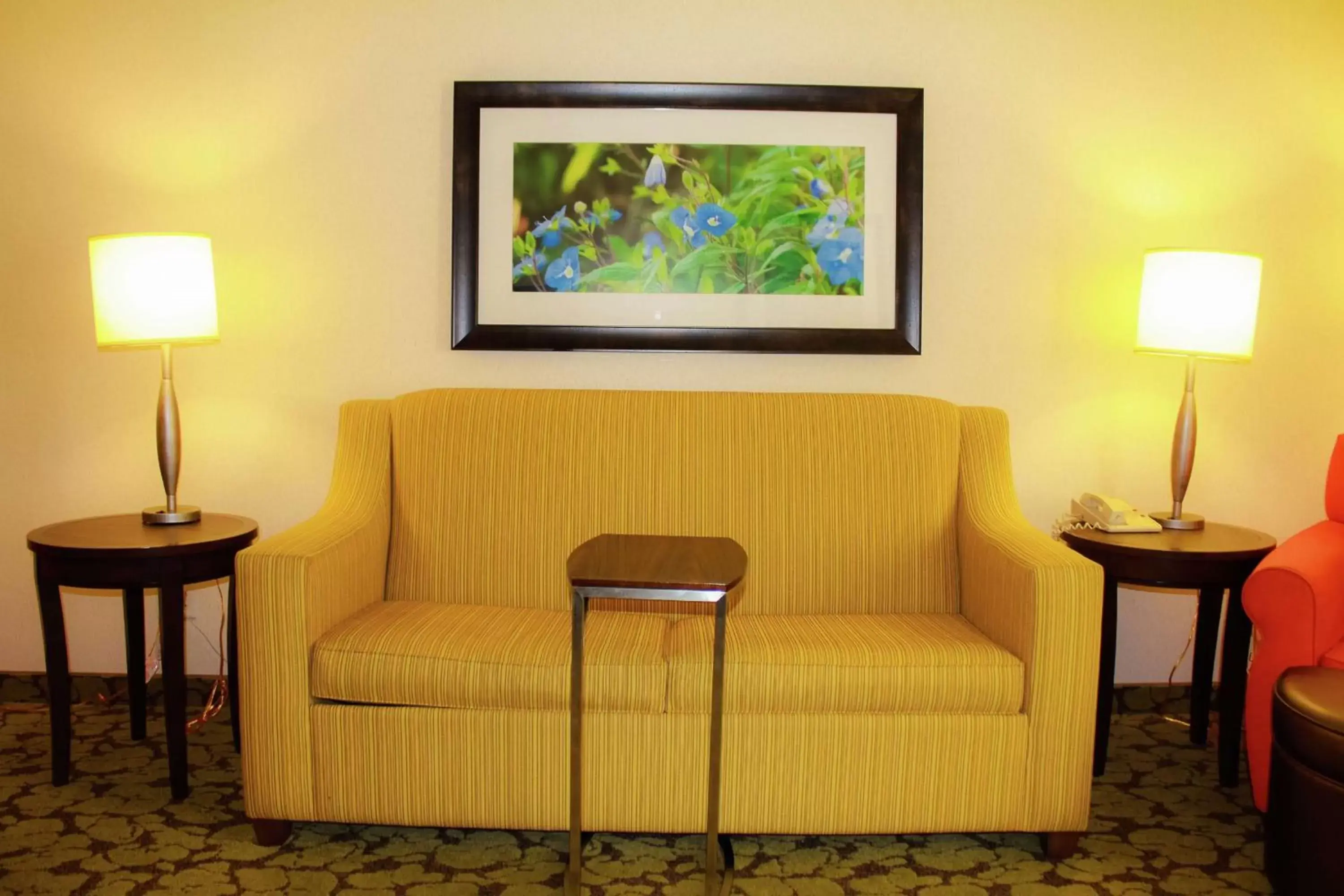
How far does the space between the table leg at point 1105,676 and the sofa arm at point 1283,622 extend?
325 mm

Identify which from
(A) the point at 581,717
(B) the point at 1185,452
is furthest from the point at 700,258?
(A) the point at 581,717

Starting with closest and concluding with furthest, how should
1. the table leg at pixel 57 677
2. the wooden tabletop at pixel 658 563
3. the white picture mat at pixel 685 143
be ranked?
the wooden tabletop at pixel 658 563, the table leg at pixel 57 677, the white picture mat at pixel 685 143

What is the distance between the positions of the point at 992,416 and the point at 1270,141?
1321 mm

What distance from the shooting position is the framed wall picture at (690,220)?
10.4 ft

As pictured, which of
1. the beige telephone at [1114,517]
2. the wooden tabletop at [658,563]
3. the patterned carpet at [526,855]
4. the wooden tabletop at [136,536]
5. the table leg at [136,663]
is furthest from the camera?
the table leg at [136,663]

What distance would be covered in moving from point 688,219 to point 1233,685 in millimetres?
1996

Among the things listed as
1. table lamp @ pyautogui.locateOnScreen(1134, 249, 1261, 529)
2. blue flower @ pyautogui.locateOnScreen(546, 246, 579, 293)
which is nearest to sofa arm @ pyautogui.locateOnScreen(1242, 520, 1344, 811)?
table lamp @ pyautogui.locateOnScreen(1134, 249, 1261, 529)

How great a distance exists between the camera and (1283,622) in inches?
96.8

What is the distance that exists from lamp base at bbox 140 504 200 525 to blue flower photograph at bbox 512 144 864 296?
113cm

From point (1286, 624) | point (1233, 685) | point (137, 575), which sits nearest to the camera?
point (1286, 624)

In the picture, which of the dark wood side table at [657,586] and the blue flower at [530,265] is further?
the blue flower at [530,265]

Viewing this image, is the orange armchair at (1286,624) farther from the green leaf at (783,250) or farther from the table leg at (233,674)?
the table leg at (233,674)

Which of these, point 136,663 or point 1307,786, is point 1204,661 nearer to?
point 1307,786

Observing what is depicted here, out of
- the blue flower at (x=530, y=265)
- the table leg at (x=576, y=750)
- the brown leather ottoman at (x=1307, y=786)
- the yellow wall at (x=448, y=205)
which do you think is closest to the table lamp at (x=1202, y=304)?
the yellow wall at (x=448, y=205)
